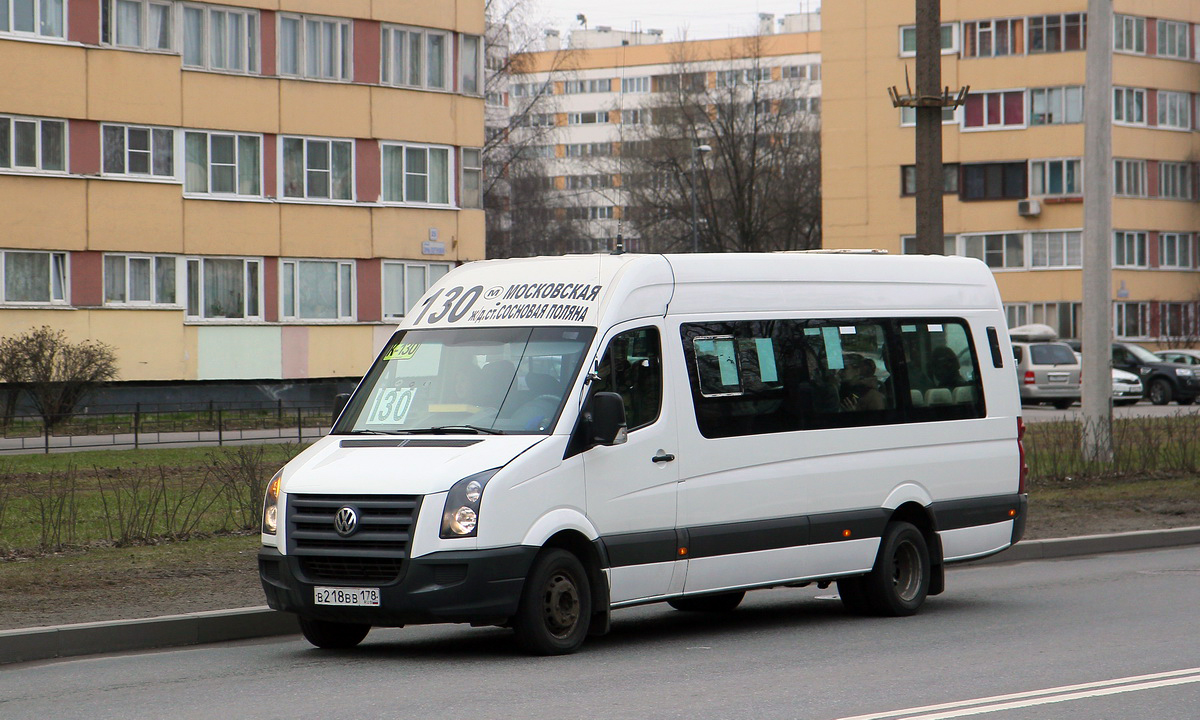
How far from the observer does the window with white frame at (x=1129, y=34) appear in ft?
217

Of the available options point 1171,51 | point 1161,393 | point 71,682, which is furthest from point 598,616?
point 1171,51

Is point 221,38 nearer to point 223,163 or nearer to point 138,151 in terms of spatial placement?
point 223,163

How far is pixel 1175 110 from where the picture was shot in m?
67.9

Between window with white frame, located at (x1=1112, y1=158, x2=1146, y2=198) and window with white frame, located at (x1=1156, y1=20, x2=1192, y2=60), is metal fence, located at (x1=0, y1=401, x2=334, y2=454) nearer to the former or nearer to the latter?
window with white frame, located at (x1=1112, y1=158, x2=1146, y2=198)

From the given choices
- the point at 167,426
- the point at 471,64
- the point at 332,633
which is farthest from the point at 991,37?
the point at 332,633

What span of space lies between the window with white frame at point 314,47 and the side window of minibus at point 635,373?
3309 cm

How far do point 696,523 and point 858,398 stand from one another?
6.33 feet

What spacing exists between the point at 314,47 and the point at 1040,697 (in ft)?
120

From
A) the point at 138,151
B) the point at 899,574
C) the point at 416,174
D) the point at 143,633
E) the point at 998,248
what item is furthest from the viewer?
the point at 998,248

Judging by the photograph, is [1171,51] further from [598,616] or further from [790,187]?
[598,616]

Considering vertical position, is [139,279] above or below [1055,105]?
below

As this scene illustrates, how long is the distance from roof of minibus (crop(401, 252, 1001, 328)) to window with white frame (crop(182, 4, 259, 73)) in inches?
1222

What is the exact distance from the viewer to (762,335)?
35.9ft

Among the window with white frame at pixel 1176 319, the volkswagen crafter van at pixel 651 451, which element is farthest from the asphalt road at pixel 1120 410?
the volkswagen crafter van at pixel 651 451
